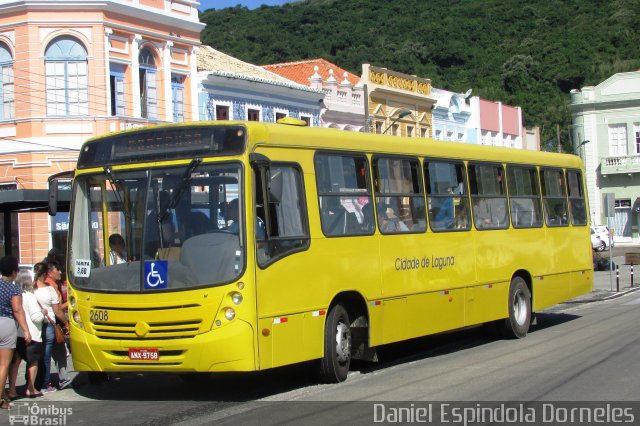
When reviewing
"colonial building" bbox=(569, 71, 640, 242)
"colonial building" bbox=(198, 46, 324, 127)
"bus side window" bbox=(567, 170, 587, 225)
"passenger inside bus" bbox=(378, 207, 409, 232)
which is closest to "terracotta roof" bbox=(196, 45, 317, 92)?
"colonial building" bbox=(198, 46, 324, 127)

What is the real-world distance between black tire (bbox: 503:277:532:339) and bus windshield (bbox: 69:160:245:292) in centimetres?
743

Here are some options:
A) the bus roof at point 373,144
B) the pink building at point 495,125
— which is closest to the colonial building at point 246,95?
the pink building at point 495,125

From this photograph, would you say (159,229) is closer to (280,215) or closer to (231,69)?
(280,215)

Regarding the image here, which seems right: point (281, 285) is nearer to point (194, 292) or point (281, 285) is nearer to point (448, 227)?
point (194, 292)

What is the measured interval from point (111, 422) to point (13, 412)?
1653mm

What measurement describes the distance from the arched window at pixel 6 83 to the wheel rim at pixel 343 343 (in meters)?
20.2

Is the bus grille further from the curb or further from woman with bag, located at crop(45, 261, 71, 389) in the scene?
the curb

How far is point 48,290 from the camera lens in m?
11.9

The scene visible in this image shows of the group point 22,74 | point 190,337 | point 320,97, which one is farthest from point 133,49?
point 190,337

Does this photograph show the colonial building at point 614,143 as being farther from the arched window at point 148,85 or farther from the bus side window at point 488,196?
the bus side window at point 488,196

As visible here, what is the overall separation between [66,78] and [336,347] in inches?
770

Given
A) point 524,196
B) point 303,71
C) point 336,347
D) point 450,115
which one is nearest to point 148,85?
point 303,71

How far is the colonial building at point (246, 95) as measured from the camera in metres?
33.1

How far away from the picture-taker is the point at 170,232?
34.7 ft
